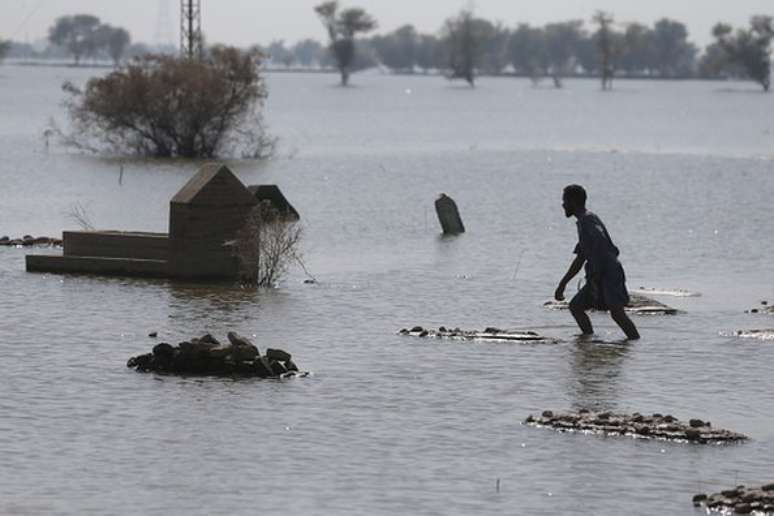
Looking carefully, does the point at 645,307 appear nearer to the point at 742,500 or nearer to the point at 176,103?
the point at 742,500

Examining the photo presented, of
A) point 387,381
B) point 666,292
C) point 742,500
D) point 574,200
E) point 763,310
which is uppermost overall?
point 574,200

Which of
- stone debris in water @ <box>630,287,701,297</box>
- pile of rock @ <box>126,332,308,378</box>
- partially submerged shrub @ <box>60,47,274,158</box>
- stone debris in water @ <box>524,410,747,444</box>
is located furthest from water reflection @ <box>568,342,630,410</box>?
partially submerged shrub @ <box>60,47,274,158</box>

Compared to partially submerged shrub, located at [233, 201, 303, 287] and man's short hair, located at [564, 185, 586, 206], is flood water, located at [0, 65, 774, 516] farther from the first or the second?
man's short hair, located at [564, 185, 586, 206]

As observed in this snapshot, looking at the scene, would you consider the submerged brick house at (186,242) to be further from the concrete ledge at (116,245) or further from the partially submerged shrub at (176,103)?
the partially submerged shrub at (176,103)

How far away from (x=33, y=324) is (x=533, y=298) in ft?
21.5

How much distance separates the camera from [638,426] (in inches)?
607

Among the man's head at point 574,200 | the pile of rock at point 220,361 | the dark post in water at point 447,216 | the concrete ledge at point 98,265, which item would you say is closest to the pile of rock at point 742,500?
the pile of rock at point 220,361

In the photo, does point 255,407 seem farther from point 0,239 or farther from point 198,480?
point 0,239

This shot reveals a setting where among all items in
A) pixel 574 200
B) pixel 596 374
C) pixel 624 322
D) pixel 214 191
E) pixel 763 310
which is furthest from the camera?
pixel 214 191

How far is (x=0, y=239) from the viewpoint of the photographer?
31.0 m

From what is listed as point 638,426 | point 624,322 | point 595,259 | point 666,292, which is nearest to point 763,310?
point 666,292

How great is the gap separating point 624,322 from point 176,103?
39203 mm

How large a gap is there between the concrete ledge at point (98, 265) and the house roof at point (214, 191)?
3.57 ft

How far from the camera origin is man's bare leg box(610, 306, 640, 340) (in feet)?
65.7
